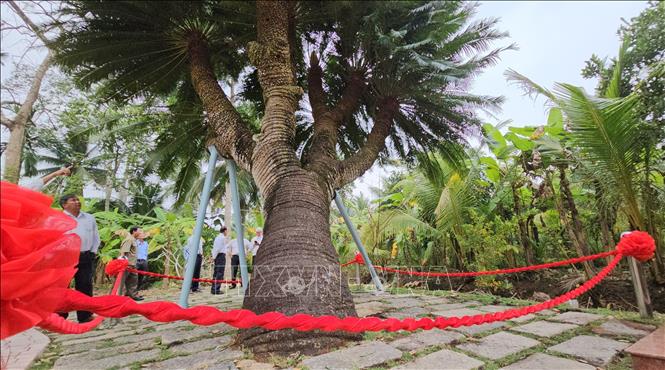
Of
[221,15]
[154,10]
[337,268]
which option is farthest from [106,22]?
[337,268]

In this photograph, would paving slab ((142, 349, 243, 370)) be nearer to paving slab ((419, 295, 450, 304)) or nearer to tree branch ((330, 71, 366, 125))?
paving slab ((419, 295, 450, 304))

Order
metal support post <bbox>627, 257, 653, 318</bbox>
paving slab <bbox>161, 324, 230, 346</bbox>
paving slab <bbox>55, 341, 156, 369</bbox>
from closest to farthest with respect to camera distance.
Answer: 1. paving slab <bbox>55, 341, 156, 369</bbox>
2. paving slab <bbox>161, 324, 230, 346</bbox>
3. metal support post <bbox>627, 257, 653, 318</bbox>

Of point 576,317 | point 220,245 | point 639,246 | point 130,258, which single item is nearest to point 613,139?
point 639,246

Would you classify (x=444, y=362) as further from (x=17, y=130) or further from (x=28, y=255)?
(x=17, y=130)

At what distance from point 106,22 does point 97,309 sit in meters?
4.56

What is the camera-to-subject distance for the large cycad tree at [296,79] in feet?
10.1

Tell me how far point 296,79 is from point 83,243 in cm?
347

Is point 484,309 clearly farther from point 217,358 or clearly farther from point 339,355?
point 217,358

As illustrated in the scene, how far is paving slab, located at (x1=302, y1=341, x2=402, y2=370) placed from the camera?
230 cm

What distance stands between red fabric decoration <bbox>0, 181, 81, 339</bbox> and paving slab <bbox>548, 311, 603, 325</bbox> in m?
4.41

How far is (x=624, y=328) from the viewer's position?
10.8ft

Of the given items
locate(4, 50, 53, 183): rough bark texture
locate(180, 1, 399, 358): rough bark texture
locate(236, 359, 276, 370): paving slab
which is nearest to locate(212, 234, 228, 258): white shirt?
locate(180, 1, 399, 358): rough bark texture

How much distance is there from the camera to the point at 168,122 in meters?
6.59

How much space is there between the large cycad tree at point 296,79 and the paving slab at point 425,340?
1.53 feet
